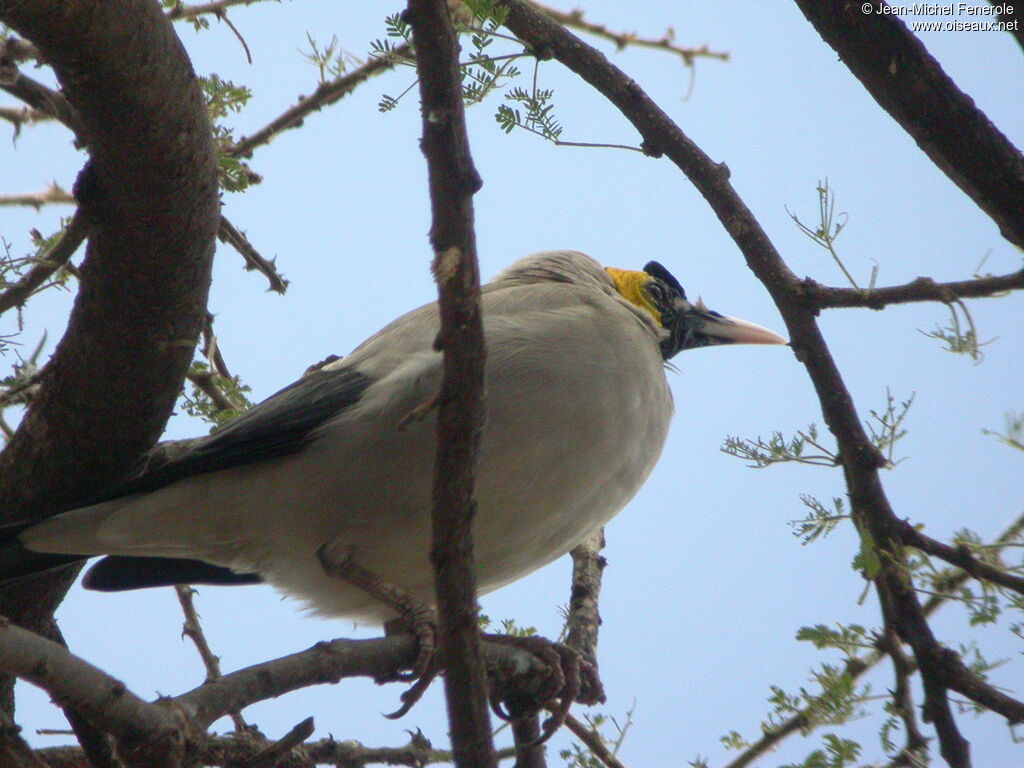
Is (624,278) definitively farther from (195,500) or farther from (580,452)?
(195,500)

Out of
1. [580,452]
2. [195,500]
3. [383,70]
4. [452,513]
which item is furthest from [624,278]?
[452,513]

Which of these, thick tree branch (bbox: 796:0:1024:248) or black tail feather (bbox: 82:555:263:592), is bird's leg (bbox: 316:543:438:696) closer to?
black tail feather (bbox: 82:555:263:592)

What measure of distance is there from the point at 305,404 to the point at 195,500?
52 cm

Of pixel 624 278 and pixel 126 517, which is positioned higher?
pixel 624 278

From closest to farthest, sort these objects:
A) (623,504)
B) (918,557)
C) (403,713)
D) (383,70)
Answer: (918,557), (403,713), (623,504), (383,70)

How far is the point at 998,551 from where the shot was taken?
9.39 ft

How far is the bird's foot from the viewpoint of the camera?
11.7ft

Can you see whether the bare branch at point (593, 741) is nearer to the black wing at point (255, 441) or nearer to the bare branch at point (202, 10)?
the black wing at point (255, 441)

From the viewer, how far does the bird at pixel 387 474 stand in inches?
141

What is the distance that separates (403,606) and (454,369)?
1571 mm

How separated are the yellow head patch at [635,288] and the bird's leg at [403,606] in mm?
2340

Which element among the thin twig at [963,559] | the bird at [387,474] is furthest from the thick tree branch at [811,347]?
the bird at [387,474]

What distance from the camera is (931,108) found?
2.86 metres

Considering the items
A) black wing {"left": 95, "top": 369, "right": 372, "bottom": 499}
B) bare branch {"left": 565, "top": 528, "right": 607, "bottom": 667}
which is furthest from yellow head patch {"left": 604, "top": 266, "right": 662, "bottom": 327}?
black wing {"left": 95, "top": 369, "right": 372, "bottom": 499}
